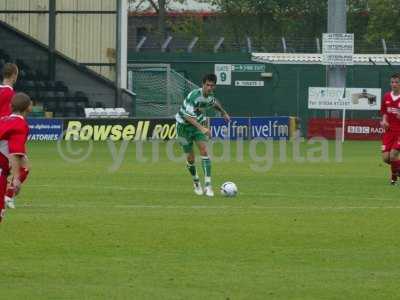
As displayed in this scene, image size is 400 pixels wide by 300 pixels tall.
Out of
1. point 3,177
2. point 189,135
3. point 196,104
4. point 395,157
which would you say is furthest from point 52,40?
point 3,177

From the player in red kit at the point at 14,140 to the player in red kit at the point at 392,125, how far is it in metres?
13.9

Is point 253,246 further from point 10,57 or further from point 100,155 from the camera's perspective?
point 10,57

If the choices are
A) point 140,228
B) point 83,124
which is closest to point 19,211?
point 140,228

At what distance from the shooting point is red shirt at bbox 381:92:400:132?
26359mm

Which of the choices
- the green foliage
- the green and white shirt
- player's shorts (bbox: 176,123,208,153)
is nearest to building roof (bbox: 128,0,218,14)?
the green foliage

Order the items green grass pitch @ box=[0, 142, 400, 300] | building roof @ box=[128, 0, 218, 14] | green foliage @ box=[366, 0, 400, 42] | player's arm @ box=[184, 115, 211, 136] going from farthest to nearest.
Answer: building roof @ box=[128, 0, 218, 14] → green foliage @ box=[366, 0, 400, 42] → player's arm @ box=[184, 115, 211, 136] → green grass pitch @ box=[0, 142, 400, 300]

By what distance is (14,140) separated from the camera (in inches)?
514

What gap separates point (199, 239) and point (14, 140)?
12.0ft

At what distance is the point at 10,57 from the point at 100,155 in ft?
60.1

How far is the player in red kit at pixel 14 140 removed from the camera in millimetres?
13008

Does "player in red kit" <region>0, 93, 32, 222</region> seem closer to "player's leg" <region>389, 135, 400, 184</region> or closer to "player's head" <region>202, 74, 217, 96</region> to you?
"player's head" <region>202, 74, 217, 96</region>

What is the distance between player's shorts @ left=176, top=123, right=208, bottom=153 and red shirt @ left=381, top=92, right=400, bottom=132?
481 cm

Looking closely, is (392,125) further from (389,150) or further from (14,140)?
(14,140)

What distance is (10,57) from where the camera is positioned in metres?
53.9
